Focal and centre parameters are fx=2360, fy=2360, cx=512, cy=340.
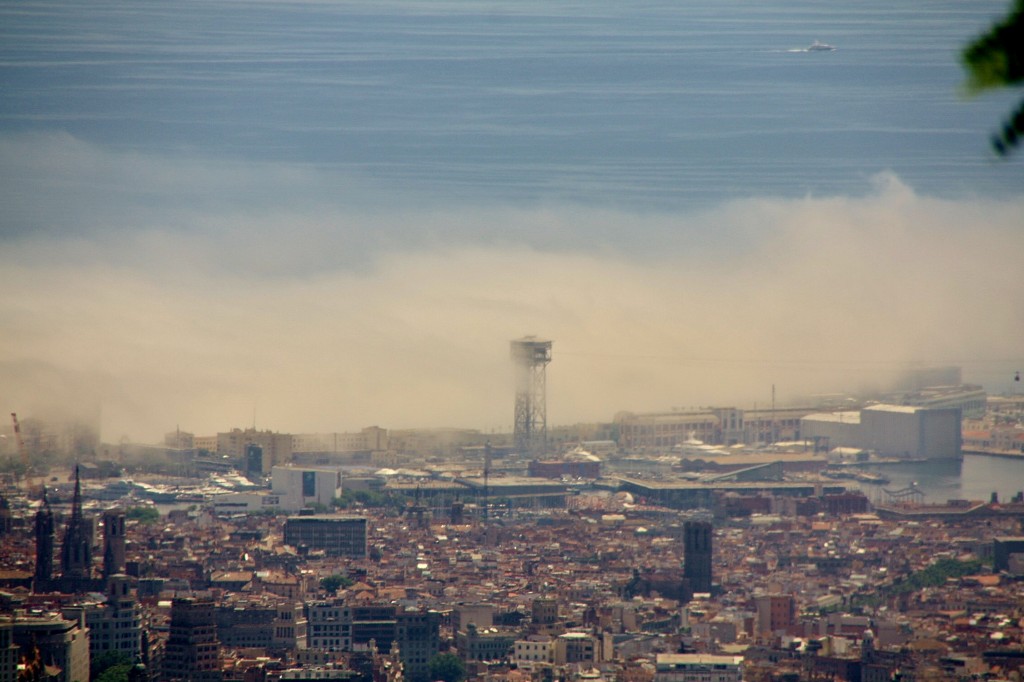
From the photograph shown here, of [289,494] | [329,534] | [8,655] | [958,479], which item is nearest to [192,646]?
[8,655]

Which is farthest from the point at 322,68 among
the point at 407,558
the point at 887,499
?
the point at 407,558

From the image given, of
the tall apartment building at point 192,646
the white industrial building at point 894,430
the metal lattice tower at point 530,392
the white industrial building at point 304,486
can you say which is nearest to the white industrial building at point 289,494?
the white industrial building at point 304,486

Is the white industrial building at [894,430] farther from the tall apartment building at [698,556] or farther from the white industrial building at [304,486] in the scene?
the tall apartment building at [698,556]

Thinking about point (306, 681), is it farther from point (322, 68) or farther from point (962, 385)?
point (322, 68)

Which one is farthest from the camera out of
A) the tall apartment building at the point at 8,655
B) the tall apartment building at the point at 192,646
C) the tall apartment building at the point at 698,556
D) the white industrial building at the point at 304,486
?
the white industrial building at the point at 304,486

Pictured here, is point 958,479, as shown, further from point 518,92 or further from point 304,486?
point 518,92
